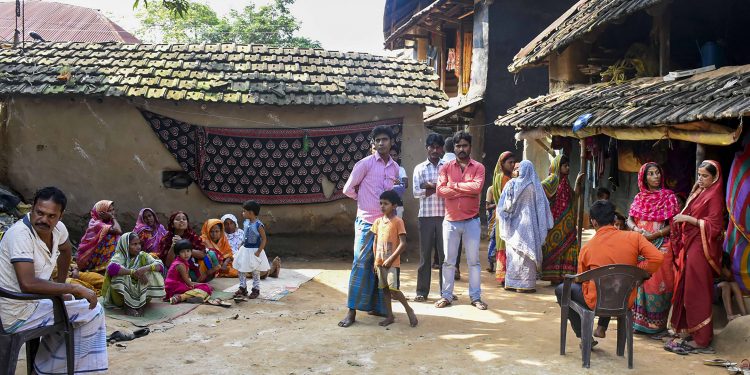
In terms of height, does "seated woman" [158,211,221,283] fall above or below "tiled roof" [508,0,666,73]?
below

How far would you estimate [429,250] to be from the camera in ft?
26.5

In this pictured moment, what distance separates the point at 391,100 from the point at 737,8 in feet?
16.6

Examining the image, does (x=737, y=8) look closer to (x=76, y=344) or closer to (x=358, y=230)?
(x=358, y=230)

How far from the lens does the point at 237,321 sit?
7.09 meters

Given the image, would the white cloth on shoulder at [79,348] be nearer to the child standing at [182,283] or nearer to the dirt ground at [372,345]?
the dirt ground at [372,345]

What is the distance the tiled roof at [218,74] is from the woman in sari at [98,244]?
2.87 meters

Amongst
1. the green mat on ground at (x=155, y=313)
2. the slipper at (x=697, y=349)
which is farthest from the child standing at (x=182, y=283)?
the slipper at (x=697, y=349)

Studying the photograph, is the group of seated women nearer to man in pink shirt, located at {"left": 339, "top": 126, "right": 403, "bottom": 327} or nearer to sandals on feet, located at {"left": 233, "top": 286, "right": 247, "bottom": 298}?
sandals on feet, located at {"left": 233, "top": 286, "right": 247, "bottom": 298}

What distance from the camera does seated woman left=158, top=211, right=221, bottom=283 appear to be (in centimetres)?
848

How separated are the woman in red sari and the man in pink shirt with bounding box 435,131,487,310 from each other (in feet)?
6.83

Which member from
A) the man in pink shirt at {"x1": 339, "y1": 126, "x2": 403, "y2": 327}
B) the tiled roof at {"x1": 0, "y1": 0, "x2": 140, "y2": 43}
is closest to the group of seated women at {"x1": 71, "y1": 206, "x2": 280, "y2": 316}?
the man in pink shirt at {"x1": 339, "y1": 126, "x2": 403, "y2": 327}

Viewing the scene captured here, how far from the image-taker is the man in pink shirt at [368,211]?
679 centimetres

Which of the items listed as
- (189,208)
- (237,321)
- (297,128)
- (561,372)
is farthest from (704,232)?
(189,208)

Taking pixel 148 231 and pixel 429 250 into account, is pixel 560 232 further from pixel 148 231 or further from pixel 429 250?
pixel 148 231
